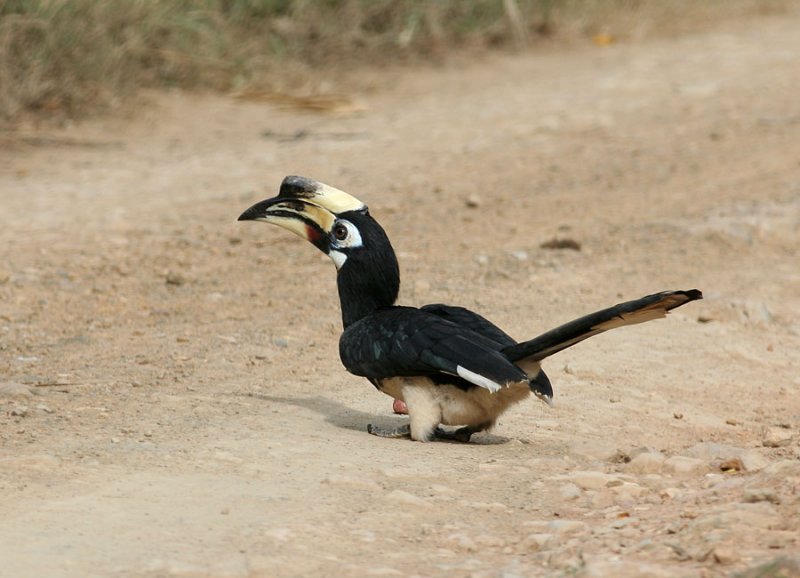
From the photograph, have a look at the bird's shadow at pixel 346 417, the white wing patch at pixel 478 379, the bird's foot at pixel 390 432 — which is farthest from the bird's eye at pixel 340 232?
the white wing patch at pixel 478 379

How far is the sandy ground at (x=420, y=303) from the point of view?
358cm

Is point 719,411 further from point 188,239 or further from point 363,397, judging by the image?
point 188,239

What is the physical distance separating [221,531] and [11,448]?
3.23 feet

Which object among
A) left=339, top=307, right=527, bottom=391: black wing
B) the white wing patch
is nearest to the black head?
left=339, top=307, right=527, bottom=391: black wing

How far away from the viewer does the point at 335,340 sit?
5.95 m

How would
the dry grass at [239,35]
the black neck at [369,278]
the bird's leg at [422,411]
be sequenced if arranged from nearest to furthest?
1. the bird's leg at [422,411]
2. the black neck at [369,278]
3. the dry grass at [239,35]

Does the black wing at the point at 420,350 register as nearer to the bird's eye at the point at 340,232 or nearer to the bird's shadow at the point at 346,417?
the bird's shadow at the point at 346,417

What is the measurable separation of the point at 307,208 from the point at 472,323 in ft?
2.55

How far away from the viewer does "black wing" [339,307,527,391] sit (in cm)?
435

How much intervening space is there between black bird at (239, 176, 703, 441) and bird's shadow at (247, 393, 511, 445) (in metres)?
0.08

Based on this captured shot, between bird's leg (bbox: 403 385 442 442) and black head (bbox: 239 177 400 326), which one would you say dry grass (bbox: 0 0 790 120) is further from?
bird's leg (bbox: 403 385 442 442)

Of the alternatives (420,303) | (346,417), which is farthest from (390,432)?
(420,303)

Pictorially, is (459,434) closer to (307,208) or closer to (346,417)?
(346,417)

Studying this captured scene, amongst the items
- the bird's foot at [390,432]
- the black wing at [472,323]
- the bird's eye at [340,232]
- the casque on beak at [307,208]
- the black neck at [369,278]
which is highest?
the casque on beak at [307,208]
